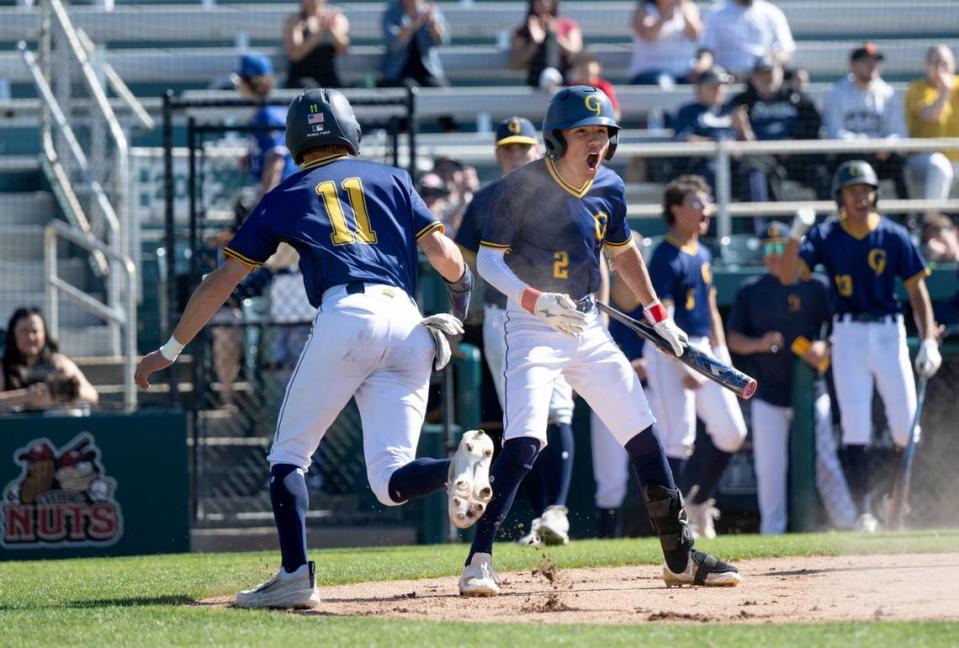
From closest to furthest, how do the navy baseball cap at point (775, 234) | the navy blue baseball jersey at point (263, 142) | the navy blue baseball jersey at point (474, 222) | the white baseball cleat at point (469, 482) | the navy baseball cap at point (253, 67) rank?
the white baseball cleat at point (469, 482)
the navy blue baseball jersey at point (474, 222)
the navy baseball cap at point (775, 234)
the navy blue baseball jersey at point (263, 142)
the navy baseball cap at point (253, 67)

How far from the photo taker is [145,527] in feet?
32.9

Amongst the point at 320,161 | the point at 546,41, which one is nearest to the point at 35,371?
the point at 320,161

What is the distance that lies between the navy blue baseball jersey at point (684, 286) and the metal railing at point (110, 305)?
368 centimetres

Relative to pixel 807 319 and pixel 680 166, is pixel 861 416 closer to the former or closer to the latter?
pixel 807 319

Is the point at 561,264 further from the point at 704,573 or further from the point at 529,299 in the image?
the point at 704,573

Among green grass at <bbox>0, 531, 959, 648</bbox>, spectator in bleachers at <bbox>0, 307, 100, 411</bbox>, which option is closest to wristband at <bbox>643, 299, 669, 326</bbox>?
green grass at <bbox>0, 531, 959, 648</bbox>

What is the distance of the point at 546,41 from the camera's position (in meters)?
14.6

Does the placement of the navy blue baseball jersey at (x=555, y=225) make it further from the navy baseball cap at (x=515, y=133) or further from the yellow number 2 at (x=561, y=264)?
the navy baseball cap at (x=515, y=133)

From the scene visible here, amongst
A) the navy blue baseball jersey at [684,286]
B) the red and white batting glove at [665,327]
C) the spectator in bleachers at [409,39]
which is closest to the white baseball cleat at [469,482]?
the red and white batting glove at [665,327]

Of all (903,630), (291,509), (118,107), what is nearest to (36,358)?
(118,107)

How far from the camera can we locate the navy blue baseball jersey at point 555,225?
253 inches

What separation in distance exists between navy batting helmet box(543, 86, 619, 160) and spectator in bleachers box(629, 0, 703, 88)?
8.67 m

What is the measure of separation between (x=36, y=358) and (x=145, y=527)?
4.75 feet

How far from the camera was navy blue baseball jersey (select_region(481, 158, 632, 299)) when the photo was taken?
21.0 feet
